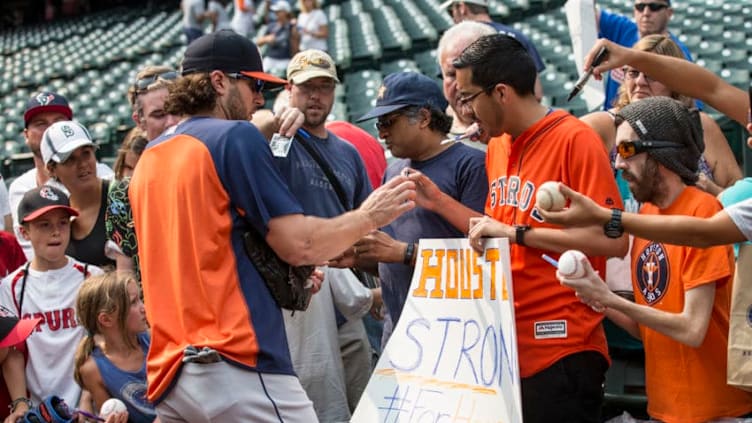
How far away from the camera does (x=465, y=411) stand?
3334mm

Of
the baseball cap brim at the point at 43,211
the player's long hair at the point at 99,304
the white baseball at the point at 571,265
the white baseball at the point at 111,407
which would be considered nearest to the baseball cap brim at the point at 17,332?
the player's long hair at the point at 99,304

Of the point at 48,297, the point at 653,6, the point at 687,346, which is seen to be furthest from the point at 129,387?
the point at 653,6

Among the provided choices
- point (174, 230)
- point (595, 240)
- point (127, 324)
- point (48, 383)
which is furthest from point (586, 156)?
point (48, 383)

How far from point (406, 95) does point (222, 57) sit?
1035mm

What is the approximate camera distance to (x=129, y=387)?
4422mm

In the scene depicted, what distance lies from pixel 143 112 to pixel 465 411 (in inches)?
93.4

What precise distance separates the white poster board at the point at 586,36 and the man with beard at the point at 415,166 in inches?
44.9

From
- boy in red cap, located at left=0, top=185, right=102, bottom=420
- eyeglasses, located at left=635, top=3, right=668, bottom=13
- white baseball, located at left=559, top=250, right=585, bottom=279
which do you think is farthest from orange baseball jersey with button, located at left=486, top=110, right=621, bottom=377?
eyeglasses, located at left=635, top=3, right=668, bottom=13

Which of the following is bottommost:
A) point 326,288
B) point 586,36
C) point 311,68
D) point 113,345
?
point 113,345

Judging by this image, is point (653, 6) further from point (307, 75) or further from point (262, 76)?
point (262, 76)

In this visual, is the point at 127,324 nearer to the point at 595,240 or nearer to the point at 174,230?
the point at 174,230

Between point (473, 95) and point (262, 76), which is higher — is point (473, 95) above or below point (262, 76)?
below

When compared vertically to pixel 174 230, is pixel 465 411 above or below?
below

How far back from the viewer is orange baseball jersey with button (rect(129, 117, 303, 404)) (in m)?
2.91
